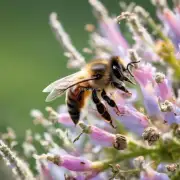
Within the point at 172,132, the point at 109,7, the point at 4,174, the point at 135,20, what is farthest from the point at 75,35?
the point at 172,132

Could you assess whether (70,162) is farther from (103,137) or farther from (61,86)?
(61,86)

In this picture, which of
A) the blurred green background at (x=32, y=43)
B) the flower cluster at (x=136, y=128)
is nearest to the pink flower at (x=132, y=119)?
the flower cluster at (x=136, y=128)

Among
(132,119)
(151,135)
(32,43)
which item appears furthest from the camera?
(32,43)

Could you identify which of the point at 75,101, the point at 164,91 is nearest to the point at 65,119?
the point at 75,101

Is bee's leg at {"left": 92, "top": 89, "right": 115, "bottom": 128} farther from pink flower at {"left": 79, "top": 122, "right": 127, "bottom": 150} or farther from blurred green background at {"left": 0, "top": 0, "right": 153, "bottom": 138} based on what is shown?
blurred green background at {"left": 0, "top": 0, "right": 153, "bottom": 138}

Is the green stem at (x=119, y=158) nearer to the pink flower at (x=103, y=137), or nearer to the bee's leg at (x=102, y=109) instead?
the pink flower at (x=103, y=137)

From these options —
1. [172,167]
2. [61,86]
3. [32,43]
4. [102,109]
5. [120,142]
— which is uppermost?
[32,43]
